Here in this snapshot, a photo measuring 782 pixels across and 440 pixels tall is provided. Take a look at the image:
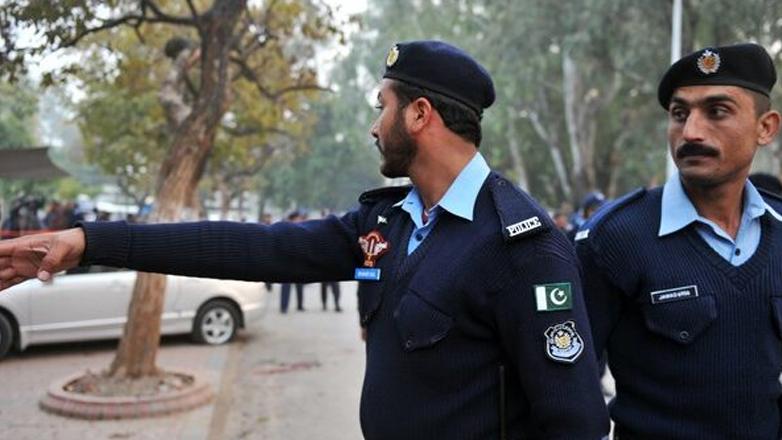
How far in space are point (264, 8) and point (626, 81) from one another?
16751 mm

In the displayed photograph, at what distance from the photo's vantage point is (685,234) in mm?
1904

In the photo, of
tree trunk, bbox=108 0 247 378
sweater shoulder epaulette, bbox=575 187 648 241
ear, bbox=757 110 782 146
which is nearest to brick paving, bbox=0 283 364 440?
tree trunk, bbox=108 0 247 378

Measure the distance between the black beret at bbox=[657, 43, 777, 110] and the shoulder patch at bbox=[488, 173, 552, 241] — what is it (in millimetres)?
668

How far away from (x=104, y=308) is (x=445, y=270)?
8057 mm

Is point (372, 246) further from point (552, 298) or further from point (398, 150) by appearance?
point (552, 298)

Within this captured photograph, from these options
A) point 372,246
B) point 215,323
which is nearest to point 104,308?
point 215,323

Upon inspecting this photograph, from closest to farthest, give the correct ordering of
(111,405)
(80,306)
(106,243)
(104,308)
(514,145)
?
(106,243), (111,405), (80,306), (104,308), (514,145)

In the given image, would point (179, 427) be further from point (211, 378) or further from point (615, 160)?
point (615, 160)

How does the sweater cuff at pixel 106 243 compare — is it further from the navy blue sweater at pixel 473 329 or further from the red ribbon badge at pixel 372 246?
the red ribbon badge at pixel 372 246

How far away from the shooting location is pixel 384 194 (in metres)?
1.97

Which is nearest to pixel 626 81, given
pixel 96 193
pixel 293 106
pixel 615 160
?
pixel 615 160

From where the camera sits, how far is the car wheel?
9.41 m

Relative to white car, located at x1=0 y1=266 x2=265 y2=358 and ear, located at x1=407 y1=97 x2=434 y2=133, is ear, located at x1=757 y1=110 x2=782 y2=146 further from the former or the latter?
white car, located at x1=0 y1=266 x2=265 y2=358

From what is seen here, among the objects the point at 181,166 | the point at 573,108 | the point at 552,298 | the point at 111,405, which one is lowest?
the point at 111,405
